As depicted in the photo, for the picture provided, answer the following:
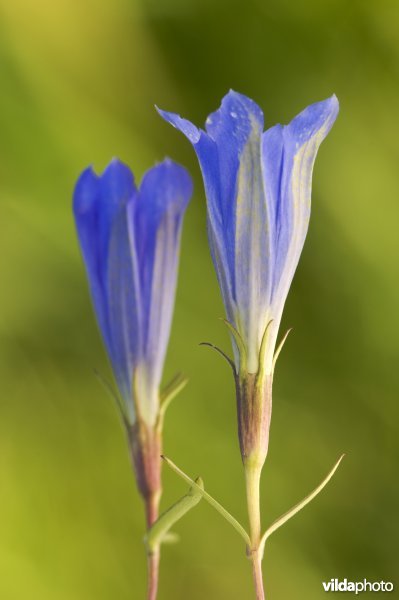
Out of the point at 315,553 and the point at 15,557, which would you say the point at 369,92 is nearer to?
the point at 315,553

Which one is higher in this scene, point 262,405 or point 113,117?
point 113,117

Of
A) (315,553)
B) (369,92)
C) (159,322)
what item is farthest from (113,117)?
(159,322)

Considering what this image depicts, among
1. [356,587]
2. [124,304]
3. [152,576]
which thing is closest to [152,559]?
[152,576]

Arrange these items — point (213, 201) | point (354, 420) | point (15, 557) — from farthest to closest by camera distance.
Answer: point (354, 420) < point (15, 557) < point (213, 201)

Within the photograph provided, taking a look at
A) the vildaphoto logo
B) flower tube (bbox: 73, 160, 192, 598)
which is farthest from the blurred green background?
flower tube (bbox: 73, 160, 192, 598)

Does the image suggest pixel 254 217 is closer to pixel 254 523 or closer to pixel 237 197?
pixel 237 197

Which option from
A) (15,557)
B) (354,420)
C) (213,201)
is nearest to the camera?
(213,201)

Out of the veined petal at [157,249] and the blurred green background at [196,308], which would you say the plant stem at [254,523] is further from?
the blurred green background at [196,308]
